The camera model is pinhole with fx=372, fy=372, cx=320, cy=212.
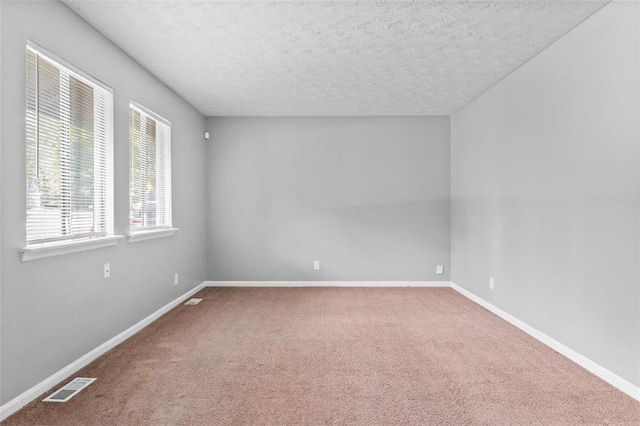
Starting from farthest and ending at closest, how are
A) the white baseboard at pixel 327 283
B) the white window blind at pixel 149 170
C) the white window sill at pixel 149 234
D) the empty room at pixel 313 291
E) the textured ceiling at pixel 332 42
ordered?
the white baseboard at pixel 327 283, the white window blind at pixel 149 170, the white window sill at pixel 149 234, the textured ceiling at pixel 332 42, the empty room at pixel 313 291

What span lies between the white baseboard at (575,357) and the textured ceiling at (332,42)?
2.59 meters

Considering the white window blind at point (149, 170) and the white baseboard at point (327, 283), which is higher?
the white window blind at point (149, 170)

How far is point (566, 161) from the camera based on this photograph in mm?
3098

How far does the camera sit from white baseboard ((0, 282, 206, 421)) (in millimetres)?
2174

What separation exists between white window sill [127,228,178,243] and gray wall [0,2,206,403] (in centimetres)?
7

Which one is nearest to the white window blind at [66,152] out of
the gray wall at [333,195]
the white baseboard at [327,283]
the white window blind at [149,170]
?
the white window blind at [149,170]

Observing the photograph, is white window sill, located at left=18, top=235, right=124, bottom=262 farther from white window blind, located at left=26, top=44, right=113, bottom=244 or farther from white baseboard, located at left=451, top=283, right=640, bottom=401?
white baseboard, located at left=451, top=283, right=640, bottom=401

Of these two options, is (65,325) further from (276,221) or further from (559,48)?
(559,48)

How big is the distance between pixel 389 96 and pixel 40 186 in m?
3.86

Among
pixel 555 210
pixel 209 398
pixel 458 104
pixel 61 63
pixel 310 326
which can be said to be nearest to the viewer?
pixel 209 398

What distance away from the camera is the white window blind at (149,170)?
376 cm

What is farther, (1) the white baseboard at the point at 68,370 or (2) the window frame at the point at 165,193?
(2) the window frame at the point at 165,193

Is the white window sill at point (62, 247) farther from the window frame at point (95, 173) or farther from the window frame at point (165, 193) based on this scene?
the window frame at point (165, 193)

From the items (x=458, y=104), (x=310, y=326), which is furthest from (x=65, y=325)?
(x=458, y=104)
